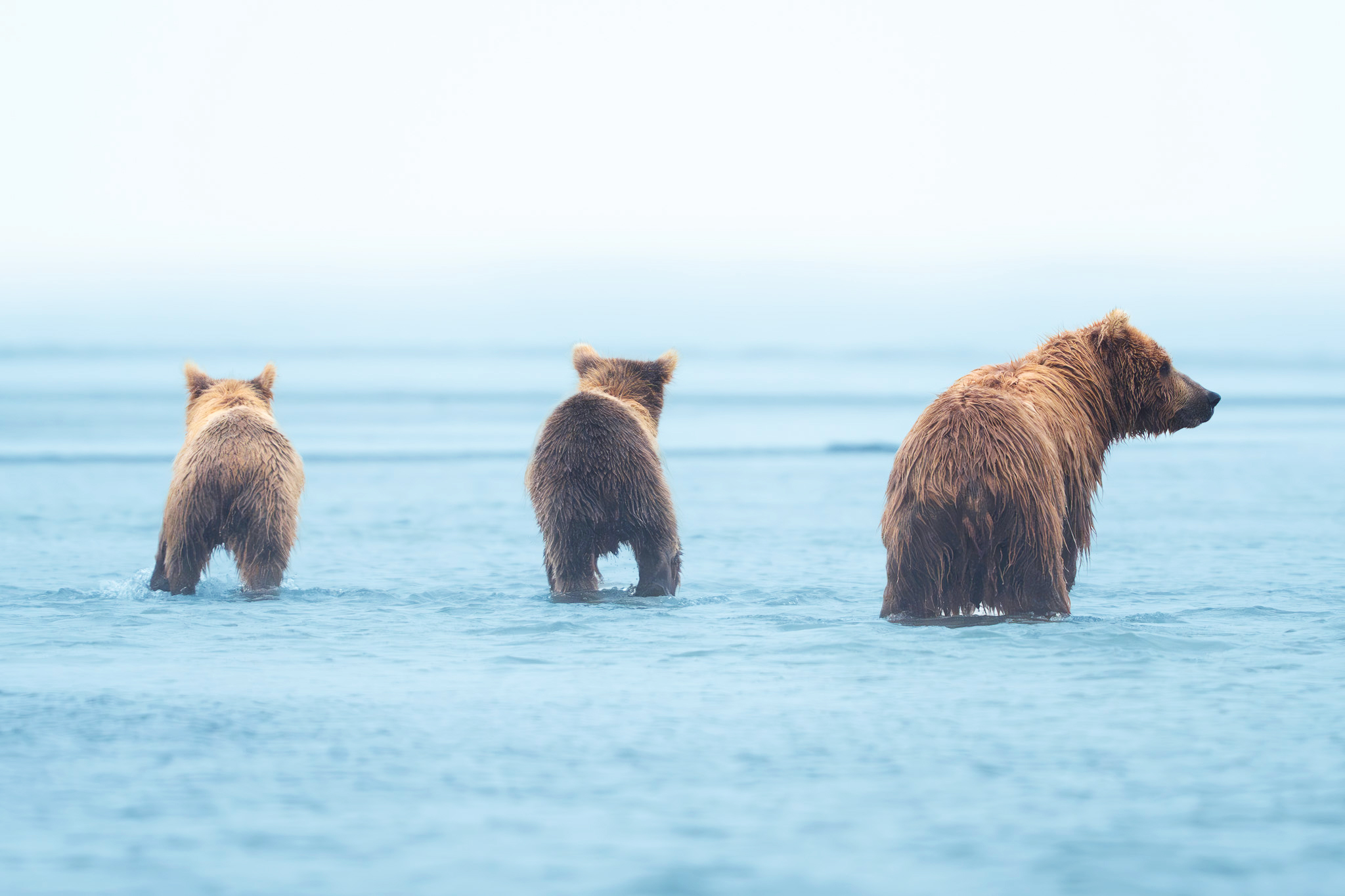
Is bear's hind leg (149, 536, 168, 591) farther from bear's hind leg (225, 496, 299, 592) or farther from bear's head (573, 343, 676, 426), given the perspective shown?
bear's head (573, 343, 676, 426)

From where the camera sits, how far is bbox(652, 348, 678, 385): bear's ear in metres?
10.0

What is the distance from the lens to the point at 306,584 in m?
10.6

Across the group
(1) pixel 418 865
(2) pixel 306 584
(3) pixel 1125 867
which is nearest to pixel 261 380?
(2) pixel 306 584

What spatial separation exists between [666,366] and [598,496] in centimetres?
172

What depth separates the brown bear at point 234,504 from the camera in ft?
29.7

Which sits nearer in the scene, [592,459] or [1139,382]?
[1139,382]

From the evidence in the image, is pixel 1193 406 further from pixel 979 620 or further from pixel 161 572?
pixel 161 572

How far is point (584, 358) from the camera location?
10.1 metres

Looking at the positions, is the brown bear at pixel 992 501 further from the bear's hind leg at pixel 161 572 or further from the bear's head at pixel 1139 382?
the bear's hind leg at pixel 161 572

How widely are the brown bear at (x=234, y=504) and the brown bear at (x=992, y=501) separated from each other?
3824mm

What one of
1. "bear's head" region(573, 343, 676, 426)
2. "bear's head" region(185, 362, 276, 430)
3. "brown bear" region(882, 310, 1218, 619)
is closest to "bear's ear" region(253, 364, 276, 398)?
"bear's head" region(185, 362, 276, 430)

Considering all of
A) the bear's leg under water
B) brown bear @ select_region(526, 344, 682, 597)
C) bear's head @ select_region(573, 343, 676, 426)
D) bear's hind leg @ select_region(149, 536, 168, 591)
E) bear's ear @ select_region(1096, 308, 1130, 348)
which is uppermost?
bear's ear @ select_region(1096, 308, 1130, 348)

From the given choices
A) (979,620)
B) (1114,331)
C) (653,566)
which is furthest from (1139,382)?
(653,566)

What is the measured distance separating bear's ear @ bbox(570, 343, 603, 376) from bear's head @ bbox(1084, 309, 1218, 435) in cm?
336
